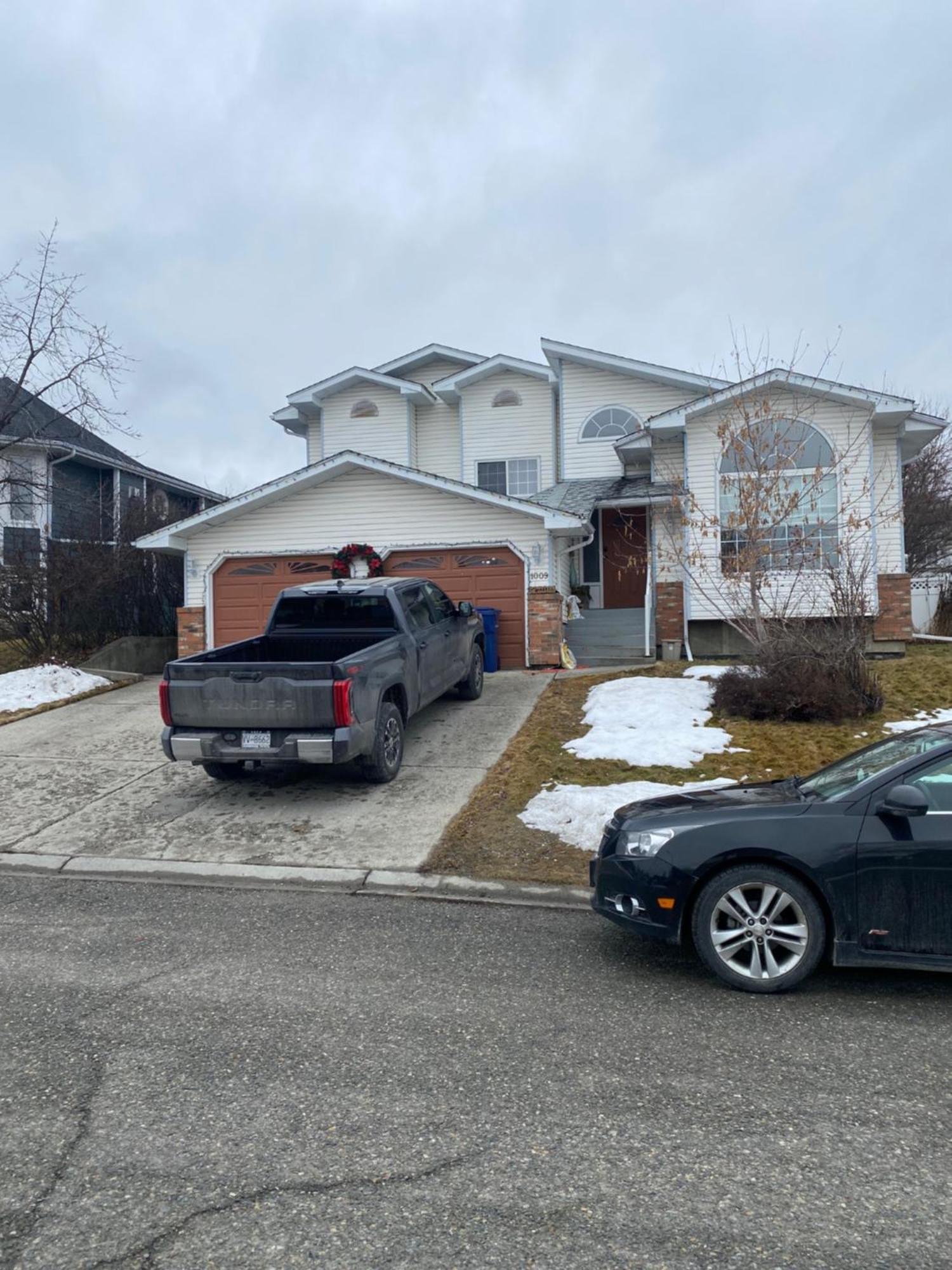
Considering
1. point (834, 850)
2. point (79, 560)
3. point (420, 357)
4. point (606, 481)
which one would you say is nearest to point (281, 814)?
point (834, 850)

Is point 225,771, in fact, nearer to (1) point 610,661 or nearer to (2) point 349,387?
(1) point 610,661

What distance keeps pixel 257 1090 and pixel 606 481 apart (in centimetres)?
1702

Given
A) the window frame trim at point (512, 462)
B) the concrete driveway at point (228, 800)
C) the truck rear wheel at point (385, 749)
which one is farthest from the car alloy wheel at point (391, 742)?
the window frame trim at point (512, 462)

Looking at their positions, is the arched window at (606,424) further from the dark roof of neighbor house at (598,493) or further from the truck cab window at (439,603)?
the truck cab window at (439,603)

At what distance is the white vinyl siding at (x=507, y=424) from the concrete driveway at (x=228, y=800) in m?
10.9

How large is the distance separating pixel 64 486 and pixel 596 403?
13621 mm

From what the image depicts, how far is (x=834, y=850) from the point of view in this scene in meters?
4.30

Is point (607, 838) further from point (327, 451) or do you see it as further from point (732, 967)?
point (327, 451)

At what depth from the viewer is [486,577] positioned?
15.4 metres

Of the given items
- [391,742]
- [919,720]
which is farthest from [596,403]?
[391,742]

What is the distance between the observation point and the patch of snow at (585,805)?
7.03m

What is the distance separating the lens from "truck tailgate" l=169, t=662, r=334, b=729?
295 inches

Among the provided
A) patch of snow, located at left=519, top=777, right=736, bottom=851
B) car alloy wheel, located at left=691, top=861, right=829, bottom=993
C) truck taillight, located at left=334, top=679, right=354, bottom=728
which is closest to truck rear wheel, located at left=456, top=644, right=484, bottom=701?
patch of snow, located at left=519, top=777, right=736, bottom=851

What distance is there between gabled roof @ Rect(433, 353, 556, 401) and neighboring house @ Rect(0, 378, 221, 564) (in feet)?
24.2
